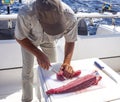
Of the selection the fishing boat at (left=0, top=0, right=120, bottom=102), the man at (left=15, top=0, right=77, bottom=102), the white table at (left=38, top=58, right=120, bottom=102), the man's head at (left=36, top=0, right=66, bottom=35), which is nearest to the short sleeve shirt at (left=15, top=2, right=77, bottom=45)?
the man at (left=15, top=0, right=77, bottom=102)

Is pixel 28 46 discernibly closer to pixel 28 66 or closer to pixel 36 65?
pixel 28 66

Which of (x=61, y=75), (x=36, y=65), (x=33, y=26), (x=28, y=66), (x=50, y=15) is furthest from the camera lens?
(x=36, y=65)

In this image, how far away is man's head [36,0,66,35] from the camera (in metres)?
1.15

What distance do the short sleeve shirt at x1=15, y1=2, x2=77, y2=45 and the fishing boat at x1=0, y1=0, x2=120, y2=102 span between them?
1.73 ft

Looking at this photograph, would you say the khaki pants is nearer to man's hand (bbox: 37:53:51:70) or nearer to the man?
the man

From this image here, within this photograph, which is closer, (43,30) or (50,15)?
(50,15)

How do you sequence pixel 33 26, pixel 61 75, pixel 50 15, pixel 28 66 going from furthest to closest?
pixel 28 66, pixel 33 26, pixel 61 75, pixel 50 15

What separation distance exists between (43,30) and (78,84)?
40 cm

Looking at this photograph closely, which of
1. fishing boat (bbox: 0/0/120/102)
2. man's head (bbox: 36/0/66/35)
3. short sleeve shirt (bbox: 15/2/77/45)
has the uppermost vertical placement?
man's head (bbox: 36/0/66/35)

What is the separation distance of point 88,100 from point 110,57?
1.46 m

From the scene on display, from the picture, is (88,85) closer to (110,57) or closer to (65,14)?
(65,14)

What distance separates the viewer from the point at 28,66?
172cm

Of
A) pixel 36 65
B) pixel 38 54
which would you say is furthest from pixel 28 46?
pixel 36 65

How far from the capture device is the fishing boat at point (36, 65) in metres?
2.14
